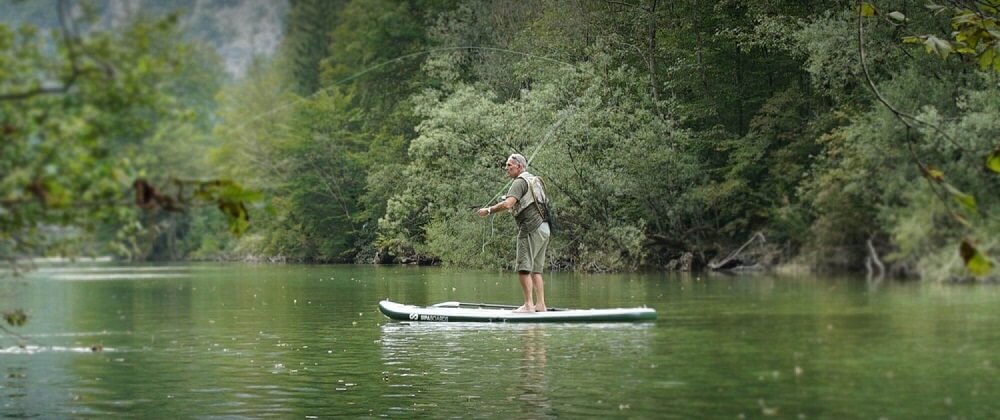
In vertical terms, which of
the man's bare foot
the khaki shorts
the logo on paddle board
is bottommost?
the logo on paddle board

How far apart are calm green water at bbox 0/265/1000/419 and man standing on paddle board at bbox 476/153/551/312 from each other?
→ 3.17ft

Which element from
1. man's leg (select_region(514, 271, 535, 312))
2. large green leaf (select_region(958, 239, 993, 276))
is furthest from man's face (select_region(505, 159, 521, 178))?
large green leaf (select_region(958, 239, 993, 276))

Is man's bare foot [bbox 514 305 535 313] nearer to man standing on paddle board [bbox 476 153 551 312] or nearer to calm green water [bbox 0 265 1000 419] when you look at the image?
man standing on paddle board [bbox 476 153 551 312]

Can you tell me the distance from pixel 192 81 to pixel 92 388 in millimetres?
87047

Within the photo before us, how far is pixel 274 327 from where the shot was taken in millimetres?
16734

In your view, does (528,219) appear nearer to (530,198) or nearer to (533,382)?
(530,198)

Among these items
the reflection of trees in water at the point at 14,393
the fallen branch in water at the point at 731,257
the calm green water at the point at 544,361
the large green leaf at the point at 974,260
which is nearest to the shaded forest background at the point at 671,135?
the fallen branch in water at the point at 731,257

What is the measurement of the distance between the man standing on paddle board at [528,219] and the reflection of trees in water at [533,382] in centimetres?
227

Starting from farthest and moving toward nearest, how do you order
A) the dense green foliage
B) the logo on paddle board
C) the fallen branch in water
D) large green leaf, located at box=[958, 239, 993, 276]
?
the fallen branch in water → the logo on paddle board → large green leaf, located at box=[958, 239, 993, 276] → the dense green foliage

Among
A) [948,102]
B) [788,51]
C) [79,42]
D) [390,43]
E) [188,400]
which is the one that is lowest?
[188,400]

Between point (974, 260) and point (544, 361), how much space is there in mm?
7438

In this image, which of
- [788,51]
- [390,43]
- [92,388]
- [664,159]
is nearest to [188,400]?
[92,388]

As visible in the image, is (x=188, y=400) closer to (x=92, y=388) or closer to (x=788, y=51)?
(x=92, y=388)

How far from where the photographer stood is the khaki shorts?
52.9 feet
